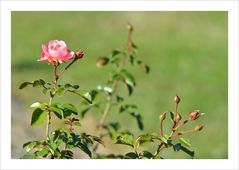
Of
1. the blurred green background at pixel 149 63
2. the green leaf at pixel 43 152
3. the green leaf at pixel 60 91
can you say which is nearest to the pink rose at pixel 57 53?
the green leaf at pixel 60 91

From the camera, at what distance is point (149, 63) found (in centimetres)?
892

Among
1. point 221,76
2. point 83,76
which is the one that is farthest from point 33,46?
point 221,76

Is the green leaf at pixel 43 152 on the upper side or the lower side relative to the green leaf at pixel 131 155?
upper

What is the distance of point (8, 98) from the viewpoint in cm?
227

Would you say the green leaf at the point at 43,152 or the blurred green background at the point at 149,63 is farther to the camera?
the blurred green background at the point at 149,63

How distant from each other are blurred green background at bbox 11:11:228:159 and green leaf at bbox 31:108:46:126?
138 cm

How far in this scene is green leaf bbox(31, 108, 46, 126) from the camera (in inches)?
85.7

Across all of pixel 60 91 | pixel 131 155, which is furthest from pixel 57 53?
pixel 131 155

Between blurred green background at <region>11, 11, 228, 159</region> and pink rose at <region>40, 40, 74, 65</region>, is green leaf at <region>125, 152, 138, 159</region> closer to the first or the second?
pink rose at <region>40, 40, 74, 65</region>

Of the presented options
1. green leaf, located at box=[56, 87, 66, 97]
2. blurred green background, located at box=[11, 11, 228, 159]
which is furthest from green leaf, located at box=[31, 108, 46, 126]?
blurred green background, located at box=[11, 11, 228, 159]

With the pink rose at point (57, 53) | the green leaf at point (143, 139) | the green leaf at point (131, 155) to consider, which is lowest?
the green leaf at point (131, 155)

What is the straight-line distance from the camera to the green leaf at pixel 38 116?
2178mm

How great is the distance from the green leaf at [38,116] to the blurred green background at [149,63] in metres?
1.38

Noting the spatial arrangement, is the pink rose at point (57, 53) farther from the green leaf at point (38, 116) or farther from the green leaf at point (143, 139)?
Answer: the green leaf at point (143, 139)
